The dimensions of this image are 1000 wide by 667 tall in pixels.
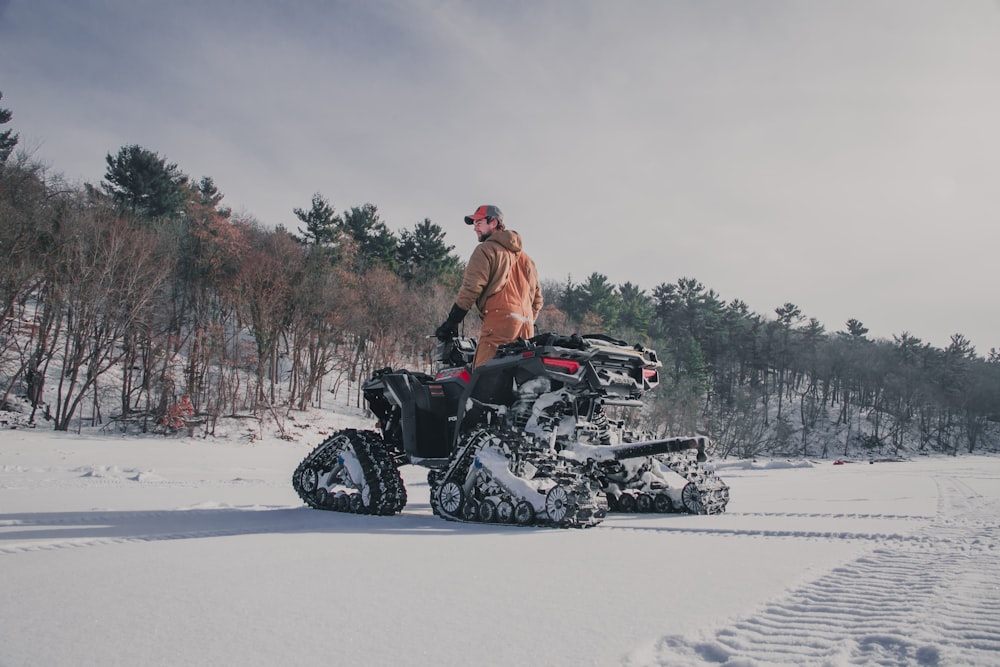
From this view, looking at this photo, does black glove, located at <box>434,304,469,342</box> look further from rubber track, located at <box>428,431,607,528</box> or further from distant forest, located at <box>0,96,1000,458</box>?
distant forest, located at <box>0,96,1000,458</box>

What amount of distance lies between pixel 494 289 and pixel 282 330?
31220 mm

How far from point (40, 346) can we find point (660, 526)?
29.5 meters

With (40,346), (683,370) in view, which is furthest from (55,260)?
(683,370)

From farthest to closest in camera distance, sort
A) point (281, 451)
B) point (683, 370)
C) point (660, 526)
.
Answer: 1. point (683, 370)
2. point (281, 451)
3. point (660, 526)

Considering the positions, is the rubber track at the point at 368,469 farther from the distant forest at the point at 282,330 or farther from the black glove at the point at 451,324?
the distant forest at the point at 282,330

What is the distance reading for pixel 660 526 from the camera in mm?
4535

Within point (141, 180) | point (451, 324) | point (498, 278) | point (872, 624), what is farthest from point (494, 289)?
point (141, 180)

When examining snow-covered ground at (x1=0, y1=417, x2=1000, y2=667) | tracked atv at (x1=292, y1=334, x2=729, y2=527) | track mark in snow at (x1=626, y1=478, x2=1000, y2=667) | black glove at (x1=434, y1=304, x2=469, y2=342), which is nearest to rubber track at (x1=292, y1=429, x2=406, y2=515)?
tracked atv at (x1=292, y1=334, x2=729, y2=527)

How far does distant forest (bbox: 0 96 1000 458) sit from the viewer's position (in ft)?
86.0

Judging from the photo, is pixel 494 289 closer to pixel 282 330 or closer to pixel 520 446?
pixel 520 446

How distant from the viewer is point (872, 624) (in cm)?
199

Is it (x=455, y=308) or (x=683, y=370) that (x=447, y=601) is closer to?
(x=455, y=308)

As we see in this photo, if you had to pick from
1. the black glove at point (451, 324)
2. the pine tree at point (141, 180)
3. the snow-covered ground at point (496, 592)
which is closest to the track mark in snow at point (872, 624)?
the snow-covered ground at point (496, 592)

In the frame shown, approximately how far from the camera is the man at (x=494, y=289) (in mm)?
5656
